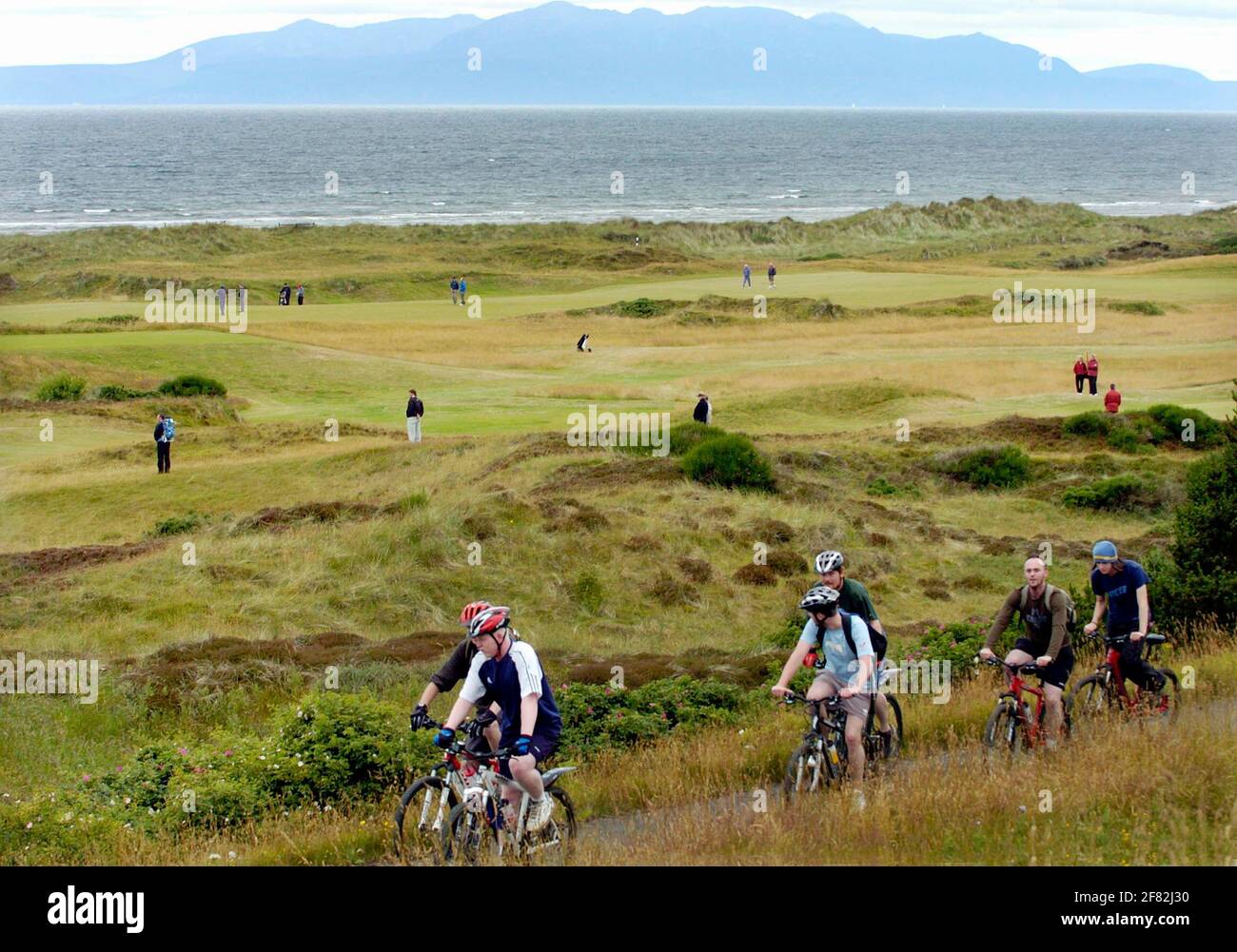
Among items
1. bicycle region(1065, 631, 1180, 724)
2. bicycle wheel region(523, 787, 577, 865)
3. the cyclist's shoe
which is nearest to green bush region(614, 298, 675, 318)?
bicycle region(1065, 631, 1180, 724)

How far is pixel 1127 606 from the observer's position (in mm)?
12359

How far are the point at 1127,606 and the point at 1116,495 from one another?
874 inches

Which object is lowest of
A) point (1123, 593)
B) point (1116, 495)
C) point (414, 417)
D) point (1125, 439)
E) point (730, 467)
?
point (1116, 495)

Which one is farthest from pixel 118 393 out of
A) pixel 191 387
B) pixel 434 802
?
pixel 434 802

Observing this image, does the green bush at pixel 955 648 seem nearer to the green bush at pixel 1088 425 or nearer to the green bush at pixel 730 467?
the green bush at pixel 730 467

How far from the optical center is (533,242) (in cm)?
9294

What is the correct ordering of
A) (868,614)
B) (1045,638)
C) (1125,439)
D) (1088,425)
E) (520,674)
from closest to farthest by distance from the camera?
(520,674) → (868,614) → (1045,638) → (1125,439) → (1088,425)

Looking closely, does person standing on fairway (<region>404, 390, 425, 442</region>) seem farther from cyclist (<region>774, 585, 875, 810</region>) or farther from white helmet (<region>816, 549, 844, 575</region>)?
cyclist (<region>774, 585, 875, 810</region>)

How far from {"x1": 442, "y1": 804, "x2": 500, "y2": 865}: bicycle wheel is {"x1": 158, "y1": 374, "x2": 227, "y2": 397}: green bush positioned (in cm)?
3606

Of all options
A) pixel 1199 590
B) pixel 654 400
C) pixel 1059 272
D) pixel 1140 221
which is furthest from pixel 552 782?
pixel 1140 221

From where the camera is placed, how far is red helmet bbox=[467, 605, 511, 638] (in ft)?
29.1

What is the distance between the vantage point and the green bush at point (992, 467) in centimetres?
3553

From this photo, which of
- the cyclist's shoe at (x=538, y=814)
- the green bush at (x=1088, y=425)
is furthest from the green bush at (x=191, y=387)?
the cyclist's shoe at (x=538, y=814)

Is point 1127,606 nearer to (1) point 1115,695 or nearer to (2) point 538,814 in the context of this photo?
(1) point 1115,695
